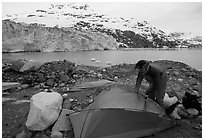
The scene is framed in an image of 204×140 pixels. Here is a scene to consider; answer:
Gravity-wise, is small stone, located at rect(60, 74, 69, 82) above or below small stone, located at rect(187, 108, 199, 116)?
below

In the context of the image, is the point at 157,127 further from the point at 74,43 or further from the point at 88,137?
the point at 74,43

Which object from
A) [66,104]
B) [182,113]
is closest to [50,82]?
[66,104]

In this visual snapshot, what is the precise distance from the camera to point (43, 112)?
428cm

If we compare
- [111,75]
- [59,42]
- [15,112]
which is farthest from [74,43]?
[15,112]

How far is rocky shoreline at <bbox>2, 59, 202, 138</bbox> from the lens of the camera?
177 inches

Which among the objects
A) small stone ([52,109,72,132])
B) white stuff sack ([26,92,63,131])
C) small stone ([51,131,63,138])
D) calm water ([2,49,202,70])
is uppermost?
white stuff sack ([26,92,63,131])

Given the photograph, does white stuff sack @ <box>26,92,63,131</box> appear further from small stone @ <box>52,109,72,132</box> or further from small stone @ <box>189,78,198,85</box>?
small stone @ <box>189,78,198,85</box>

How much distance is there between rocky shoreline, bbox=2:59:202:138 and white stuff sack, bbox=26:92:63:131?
22 centimetres

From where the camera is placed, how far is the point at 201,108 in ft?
17.1

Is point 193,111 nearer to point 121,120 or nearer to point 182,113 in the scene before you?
point 182,113

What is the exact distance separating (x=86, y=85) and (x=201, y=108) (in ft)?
11.8

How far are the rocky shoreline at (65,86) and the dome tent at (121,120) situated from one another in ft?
0.95

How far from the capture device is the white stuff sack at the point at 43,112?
423 cm

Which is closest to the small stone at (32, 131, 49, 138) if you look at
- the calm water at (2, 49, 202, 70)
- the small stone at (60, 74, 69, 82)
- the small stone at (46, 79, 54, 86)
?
the small stone at (46, 79, 54, 86)
